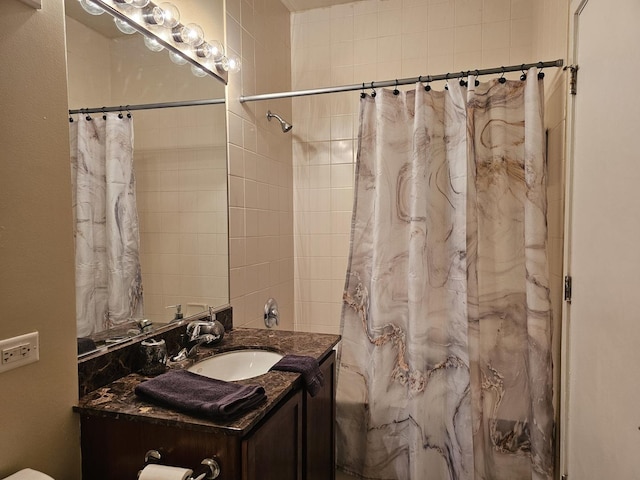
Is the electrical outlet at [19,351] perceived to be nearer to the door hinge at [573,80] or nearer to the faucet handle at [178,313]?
the faucet handle at [178,313]

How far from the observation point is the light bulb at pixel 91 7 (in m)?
1.29

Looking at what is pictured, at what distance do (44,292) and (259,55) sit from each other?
1822mm

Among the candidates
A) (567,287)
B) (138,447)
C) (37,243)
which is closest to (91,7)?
(37,243)

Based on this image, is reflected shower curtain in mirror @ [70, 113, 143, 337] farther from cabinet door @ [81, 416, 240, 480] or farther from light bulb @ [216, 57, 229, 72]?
light bulb @ [216, 57, 229, 72]

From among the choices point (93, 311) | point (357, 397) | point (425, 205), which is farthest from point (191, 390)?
point (425, 205)

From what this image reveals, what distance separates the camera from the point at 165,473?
988 mm

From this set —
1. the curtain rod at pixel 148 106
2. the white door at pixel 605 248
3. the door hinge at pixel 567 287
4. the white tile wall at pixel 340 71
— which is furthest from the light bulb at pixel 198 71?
the door hinge at pixel 567 287

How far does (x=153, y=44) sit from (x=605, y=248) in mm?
1820

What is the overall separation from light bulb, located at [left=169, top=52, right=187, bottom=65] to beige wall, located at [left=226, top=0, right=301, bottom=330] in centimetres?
31

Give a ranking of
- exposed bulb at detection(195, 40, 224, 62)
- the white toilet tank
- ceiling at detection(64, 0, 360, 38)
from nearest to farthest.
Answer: the white toilet tank < ceiling at detection(64, 0, 360, 38) < exposed bulb at detection(195, 40, 224, 62)

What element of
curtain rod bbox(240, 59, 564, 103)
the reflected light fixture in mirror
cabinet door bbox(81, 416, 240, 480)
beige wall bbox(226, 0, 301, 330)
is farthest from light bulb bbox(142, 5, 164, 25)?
cabinet door bbox(81, 416, 240, 480)

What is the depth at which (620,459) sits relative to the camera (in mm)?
1144

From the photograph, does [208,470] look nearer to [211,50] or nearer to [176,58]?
[176,58]

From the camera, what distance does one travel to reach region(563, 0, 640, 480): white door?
1.09 m
